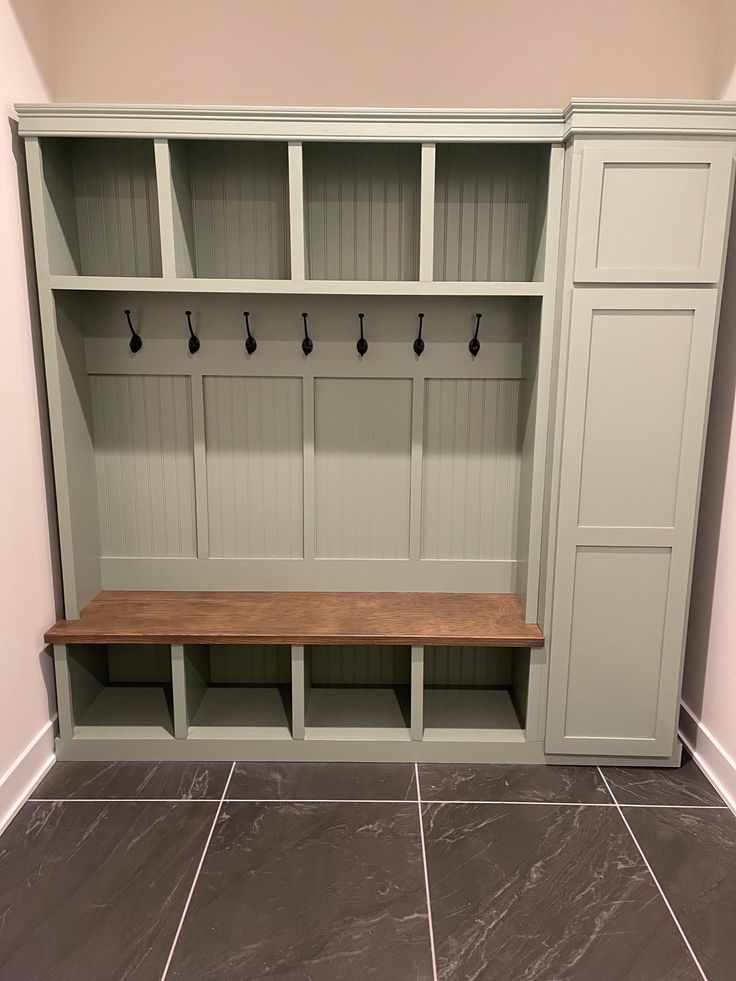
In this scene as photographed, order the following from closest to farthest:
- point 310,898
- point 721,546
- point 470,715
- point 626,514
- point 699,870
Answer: point 310,898 < point 699,870 < point 626,514 < point 721,546 < point 470,715

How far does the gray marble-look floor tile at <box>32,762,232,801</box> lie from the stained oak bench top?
444mm

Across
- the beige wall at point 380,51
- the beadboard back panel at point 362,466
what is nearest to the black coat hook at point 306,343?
the beadboard back panel at point 362,466

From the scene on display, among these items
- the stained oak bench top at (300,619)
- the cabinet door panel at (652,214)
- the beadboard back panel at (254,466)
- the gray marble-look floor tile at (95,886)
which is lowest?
the gray marble-look floor tile at (95,886)

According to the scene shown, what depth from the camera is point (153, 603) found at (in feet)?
8.41

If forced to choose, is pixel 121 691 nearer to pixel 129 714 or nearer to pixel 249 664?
pixel 129 714

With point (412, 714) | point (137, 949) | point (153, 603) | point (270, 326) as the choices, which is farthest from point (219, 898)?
point (270, 326)

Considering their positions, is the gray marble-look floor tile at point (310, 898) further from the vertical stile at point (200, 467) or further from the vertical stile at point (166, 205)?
the vertical stile at point (166, 205)

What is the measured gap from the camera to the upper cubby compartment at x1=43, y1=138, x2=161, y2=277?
237 cm

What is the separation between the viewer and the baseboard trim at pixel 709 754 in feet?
7.37

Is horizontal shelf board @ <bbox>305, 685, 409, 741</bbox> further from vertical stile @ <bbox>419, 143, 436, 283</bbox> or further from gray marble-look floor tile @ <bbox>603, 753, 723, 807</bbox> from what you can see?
vertical stile @ <bbox>419, 143, 436, 283</bbox>

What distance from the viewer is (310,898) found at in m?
1.83

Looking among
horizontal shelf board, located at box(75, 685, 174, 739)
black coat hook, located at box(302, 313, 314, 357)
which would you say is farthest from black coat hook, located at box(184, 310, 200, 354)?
horizontal shelf board, located at box(75, 685, 174, 739)

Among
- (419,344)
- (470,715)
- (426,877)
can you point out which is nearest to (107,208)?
(419,344)

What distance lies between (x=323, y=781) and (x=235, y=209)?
1.97 metres
